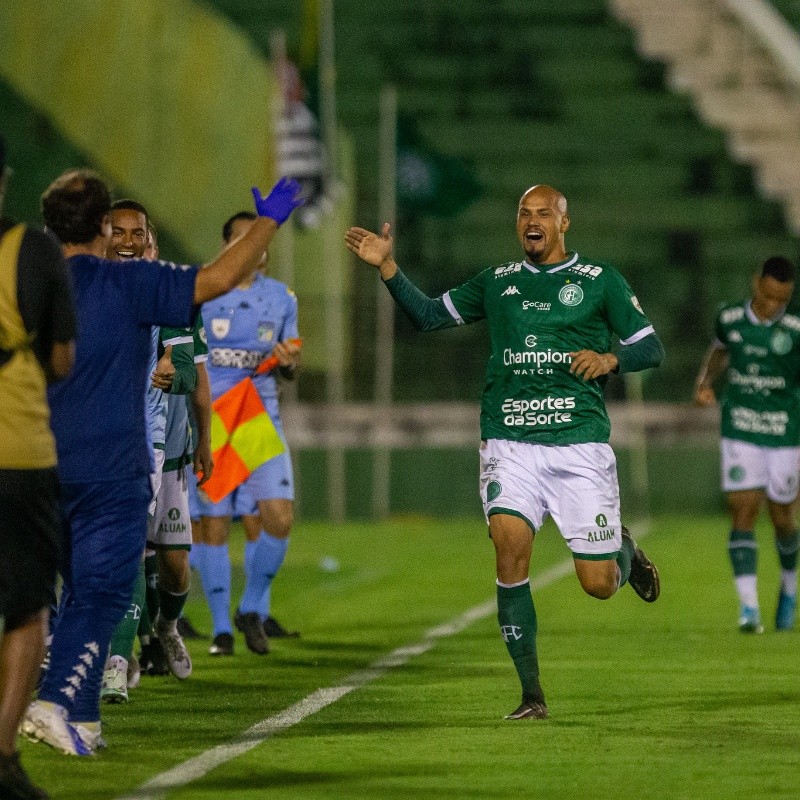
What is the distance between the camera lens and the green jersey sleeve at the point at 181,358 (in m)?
10.0

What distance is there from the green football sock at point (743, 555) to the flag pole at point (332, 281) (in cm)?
1253

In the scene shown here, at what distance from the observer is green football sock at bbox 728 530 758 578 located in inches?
515

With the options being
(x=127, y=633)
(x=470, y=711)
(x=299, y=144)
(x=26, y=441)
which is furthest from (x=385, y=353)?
(x=26, y=441)

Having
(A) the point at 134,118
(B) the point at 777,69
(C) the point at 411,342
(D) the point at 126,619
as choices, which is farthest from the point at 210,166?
(D) the point at 126,619

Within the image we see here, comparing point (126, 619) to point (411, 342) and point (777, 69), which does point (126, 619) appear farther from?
point (777, 69)

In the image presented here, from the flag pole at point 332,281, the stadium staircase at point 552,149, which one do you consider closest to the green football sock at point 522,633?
the flag pole at point 332,281

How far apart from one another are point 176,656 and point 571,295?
2682mm

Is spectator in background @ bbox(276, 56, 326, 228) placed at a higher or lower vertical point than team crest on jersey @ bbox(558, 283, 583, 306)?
higher

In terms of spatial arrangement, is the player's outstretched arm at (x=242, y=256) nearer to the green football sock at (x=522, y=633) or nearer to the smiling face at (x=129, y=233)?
the green football sock at (x=522, y=633)

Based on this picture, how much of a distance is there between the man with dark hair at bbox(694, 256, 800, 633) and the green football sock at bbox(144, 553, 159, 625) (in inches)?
159

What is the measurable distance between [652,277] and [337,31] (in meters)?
6.26

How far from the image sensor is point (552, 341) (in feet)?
28.9

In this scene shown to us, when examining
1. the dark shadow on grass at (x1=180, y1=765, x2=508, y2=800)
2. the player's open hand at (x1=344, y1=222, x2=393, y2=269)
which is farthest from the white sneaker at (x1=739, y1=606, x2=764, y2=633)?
the dark shadow on grass at (x1=180, y1=765, x2=508, y2=800)

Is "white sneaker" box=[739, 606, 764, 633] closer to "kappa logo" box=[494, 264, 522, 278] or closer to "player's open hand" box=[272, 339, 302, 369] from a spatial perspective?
"player's open hand" box=[272, 339, 302, 369]
